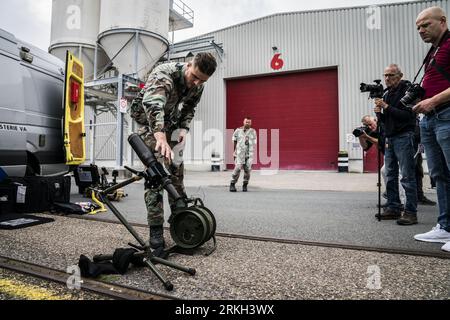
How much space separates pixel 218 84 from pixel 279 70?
11.7ft

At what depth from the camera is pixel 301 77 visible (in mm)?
14797

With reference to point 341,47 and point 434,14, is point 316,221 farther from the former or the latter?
point 341,47

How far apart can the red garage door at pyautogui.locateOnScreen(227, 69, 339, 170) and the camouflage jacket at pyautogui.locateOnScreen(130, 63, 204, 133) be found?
12.5 meters

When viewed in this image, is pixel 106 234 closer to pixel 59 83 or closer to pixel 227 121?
pixel 59 83

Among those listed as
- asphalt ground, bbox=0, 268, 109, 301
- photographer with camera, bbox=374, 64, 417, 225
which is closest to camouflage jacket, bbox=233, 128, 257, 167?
photographer with camera, bbox=374, 64, 417, 225

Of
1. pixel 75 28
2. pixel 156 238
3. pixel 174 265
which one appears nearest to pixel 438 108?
pixel 174 265

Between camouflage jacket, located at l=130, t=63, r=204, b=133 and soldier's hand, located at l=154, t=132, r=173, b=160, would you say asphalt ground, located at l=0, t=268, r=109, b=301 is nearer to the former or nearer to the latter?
soldier's hand, located at l=154, t=132, r=173, b=160

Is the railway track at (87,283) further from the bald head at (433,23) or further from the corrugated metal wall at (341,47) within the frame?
the corrugated metal wall at (341,47)

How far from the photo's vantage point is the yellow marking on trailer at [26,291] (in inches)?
61.0

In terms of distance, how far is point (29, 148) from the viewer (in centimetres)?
397

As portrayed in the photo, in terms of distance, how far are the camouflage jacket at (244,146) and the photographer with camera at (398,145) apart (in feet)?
13.2

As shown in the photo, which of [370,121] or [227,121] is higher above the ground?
[227,121]
